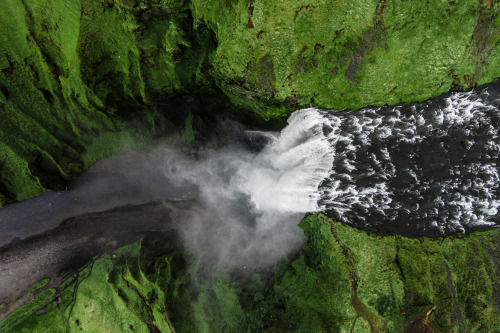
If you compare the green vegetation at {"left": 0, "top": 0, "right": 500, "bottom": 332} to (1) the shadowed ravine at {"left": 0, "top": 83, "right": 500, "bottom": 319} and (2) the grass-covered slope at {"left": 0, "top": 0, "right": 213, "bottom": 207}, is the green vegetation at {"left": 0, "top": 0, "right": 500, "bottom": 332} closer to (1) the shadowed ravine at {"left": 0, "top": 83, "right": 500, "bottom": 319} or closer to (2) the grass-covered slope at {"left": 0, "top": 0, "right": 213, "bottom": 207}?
(2) the grass-covered slope at {"left": 0, "top": 0, "right": 213, "bottom": 207}

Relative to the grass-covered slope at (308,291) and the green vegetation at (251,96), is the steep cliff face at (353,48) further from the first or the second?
the grass-covered slope at (308,291)

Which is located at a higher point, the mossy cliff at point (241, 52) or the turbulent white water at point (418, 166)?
the mossy cliff at point (241, 52)

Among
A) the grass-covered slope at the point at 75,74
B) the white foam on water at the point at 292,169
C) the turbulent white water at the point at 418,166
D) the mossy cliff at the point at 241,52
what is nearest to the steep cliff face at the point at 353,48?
the mossy cliff at the point at 241,52

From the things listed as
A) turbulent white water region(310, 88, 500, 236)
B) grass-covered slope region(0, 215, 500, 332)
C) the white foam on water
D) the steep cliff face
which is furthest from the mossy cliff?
grass-covered slope region(0, 215, 500, 332)

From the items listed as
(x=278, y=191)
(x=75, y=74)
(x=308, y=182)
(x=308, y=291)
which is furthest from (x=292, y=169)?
(x=75, y=74)

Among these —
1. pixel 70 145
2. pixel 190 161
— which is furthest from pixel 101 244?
pixel 190 161

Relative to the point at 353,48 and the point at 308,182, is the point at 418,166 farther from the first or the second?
the point at 353,48
